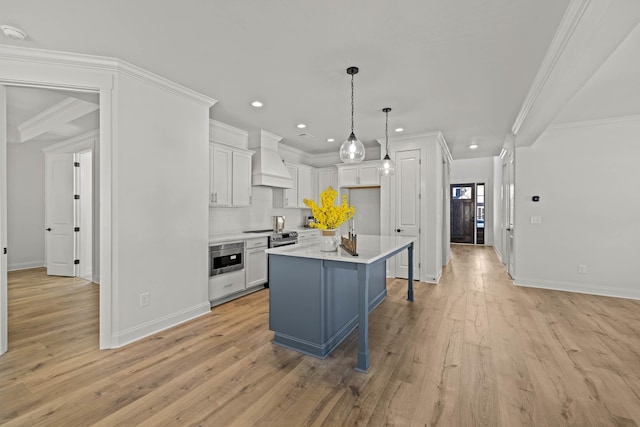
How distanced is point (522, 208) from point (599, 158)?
4.03 feet

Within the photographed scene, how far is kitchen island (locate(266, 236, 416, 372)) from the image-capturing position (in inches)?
92.0

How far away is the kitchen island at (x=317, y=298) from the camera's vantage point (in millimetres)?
2336

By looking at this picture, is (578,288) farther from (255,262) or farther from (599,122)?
(255,262)

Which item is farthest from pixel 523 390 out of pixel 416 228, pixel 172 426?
pixel 416 228

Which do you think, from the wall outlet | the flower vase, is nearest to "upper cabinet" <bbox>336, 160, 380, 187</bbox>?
the flower vase

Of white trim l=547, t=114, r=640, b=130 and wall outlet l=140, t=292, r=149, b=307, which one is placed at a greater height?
white trim l=547, t=114, r=640, b=130

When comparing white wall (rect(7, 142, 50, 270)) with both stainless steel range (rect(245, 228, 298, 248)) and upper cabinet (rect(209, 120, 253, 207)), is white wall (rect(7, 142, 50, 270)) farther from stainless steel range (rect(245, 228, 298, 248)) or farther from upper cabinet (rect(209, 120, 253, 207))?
stainless steel range (rect(245, 228, 298, 248))

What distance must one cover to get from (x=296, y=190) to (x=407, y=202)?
2283mm

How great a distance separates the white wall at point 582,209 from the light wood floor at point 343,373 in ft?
2.79

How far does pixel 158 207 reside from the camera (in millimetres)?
2977

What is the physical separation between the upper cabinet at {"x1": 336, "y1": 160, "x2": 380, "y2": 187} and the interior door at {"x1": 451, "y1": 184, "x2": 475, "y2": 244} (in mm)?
5923

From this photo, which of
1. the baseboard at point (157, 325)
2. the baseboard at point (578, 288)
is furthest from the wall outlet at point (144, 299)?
the baseboard at point (578, 288)

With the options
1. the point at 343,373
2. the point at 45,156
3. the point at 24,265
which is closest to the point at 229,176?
the point at 343,373

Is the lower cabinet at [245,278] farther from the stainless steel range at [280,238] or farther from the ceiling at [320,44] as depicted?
the ceiling at [320,44]
